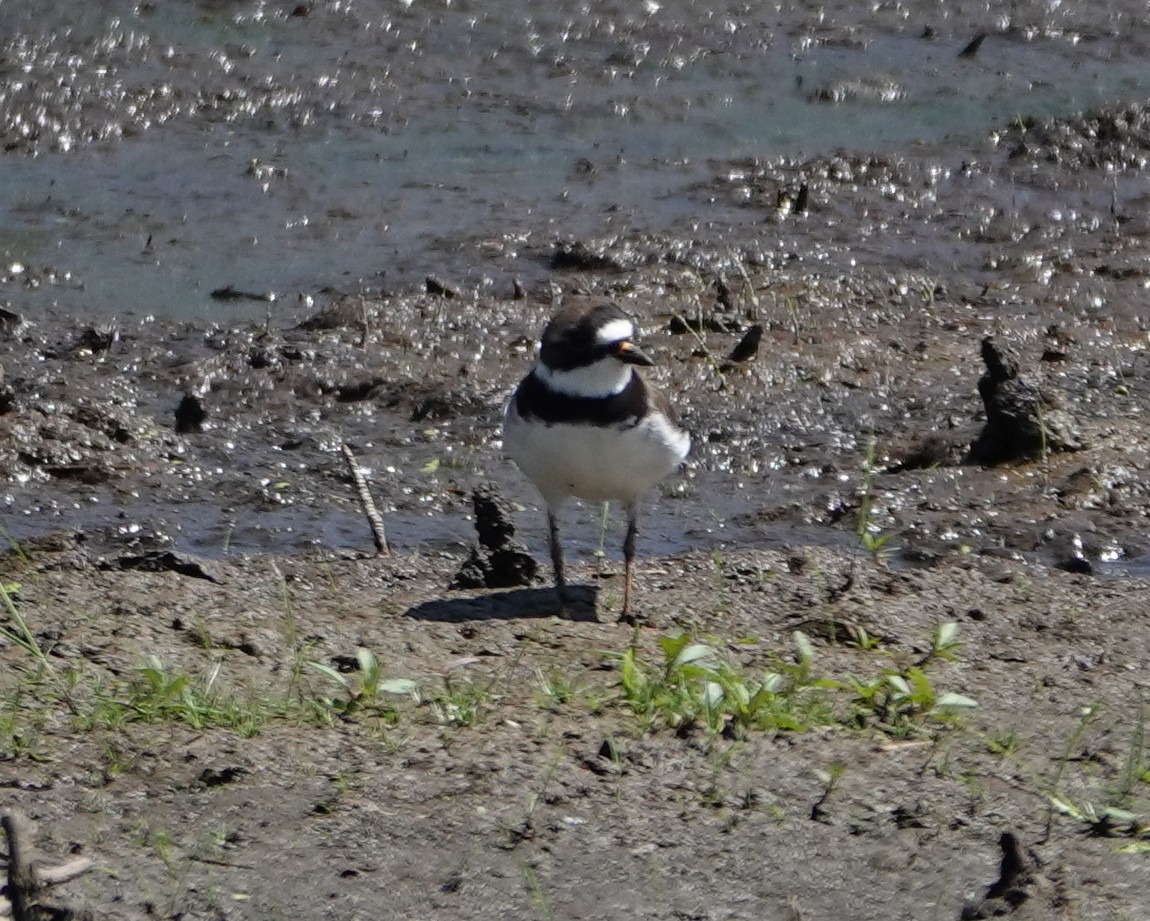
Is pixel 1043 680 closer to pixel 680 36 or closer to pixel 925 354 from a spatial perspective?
pixel 925 354

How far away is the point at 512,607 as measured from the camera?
6520 millimetres

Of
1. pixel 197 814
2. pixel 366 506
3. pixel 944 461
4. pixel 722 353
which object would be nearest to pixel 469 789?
pixel 197 814

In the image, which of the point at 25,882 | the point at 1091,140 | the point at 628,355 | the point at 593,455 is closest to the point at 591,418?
the point at 593,455

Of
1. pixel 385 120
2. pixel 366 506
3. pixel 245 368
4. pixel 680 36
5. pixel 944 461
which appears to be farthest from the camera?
pixel 680 36

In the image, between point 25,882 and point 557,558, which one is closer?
point 25,882

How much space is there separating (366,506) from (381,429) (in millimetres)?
1301

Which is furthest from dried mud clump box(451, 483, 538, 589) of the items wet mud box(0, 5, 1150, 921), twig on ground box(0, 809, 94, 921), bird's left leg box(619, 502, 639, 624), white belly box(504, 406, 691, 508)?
twig on ground box(0, 809, 94, 921)

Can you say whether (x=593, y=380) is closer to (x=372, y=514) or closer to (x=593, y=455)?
(x=593, y=455)

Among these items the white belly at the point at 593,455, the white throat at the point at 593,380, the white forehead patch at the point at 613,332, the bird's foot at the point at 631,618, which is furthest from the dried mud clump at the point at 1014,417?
the bird's foot at the point at 631,618

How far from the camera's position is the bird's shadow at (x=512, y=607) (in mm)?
6367

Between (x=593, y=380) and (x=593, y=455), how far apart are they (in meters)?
0.25

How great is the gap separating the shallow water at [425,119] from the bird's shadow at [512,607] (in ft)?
10.8

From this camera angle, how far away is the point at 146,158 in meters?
11.4

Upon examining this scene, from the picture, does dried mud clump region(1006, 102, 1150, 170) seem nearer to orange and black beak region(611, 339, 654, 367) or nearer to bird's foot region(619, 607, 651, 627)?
orange and black beak region(611, 339, 654, 367)
